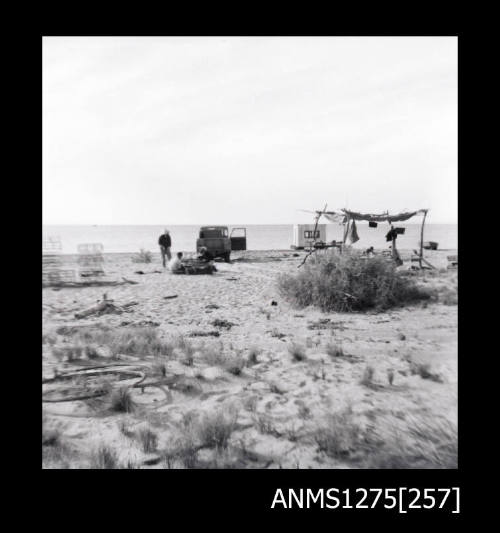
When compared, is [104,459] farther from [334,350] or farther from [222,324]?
[222,324]

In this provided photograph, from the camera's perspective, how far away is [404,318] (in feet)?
22.0

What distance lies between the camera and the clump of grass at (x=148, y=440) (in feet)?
9.53

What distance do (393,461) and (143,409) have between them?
7.08ft

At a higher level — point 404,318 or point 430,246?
point 430,246

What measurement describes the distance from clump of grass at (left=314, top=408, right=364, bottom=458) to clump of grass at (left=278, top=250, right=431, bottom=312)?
420 centimetres

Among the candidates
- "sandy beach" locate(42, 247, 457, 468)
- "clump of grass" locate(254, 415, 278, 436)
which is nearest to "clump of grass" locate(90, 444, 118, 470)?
"sandy beach" locate(42, 247, 457, 468)

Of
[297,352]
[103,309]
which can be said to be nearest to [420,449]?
[297,352]

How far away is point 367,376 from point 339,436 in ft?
3.99

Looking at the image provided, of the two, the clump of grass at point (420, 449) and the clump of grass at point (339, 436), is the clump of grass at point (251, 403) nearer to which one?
the clump of grass at point (339, 436)

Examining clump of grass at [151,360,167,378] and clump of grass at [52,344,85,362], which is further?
clump of grass at [52,344,85,362]

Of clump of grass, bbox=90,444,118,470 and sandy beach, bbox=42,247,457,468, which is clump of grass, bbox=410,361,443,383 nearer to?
sandy beach, bbox=42,247,457,468

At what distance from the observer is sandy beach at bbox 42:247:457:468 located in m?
2.89
